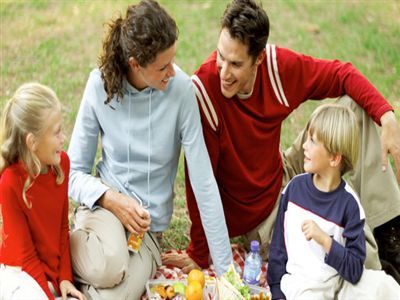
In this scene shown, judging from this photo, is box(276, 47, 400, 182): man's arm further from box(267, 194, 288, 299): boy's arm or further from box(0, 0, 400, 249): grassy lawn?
box(0, 0, 400, 249): grassy lawn

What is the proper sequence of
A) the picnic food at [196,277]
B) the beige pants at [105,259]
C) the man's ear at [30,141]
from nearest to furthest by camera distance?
the man's ear at [30,141], the beige pants at [105,259], the picnic food at [196,277]

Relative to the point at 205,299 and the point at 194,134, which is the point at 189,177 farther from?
the point at 205,299

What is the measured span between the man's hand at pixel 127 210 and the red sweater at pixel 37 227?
0.24 metres

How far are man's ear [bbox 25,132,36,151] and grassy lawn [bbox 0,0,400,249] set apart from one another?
6.86 feet

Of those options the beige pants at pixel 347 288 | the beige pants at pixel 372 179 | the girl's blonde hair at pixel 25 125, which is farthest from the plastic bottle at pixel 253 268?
the girl's blonde hair at pixel 25 125

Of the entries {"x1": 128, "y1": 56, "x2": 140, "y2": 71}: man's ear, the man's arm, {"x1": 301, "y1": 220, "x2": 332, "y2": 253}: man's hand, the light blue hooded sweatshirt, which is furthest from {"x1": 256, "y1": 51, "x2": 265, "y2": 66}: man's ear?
{"x1": 301, "y1": 220, "x2": 332, "y2": 253}: man's hand

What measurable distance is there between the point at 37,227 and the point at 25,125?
51cm

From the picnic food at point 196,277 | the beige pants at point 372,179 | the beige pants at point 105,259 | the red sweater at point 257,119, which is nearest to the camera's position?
the beige pants at point 105,259

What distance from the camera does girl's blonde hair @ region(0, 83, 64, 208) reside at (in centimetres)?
322

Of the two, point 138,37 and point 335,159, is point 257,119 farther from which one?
point 138,37

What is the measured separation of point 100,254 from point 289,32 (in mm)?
4251

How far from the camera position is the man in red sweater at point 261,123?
3.61 m

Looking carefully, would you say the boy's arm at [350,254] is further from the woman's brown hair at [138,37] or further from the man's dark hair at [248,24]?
the woman's brown hair at [138,37]

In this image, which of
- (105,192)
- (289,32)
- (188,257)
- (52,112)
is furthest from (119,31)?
(289,32)
